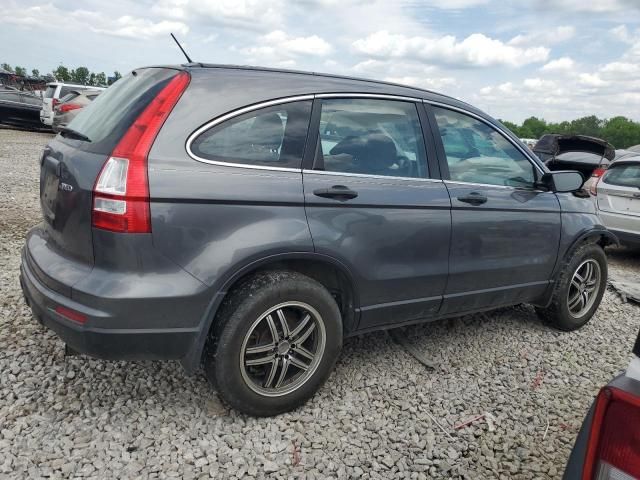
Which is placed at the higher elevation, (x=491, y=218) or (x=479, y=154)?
(x=479, y=154)

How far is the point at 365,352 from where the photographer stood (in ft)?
12.1

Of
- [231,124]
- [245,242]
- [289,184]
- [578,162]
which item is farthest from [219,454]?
[578,162]

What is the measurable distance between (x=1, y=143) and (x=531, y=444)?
49.9ft

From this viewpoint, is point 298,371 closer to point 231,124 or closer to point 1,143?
point 231,124

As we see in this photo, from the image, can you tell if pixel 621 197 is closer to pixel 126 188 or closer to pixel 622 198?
pixel 622 198

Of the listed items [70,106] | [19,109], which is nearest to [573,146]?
[70,106]

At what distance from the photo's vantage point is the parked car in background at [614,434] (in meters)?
1.36

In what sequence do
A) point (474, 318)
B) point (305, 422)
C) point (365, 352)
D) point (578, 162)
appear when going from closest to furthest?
point (305, 422) → point (365, 352) → point (474, 318) → point (578, 162)

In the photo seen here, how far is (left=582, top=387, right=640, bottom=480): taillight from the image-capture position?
4.44 feet

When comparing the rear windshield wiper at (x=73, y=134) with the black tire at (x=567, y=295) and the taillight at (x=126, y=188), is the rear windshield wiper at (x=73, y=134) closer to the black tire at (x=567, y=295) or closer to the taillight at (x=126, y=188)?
the taillight at (x=126, y=188)

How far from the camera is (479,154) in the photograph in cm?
362

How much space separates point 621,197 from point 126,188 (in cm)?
689

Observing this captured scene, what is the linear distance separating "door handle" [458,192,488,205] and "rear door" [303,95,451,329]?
15cm

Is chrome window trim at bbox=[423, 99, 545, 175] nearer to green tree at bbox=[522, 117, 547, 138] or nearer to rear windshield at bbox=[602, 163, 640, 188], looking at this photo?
rear windshield at bbox=[602, 163, 640, 188]
